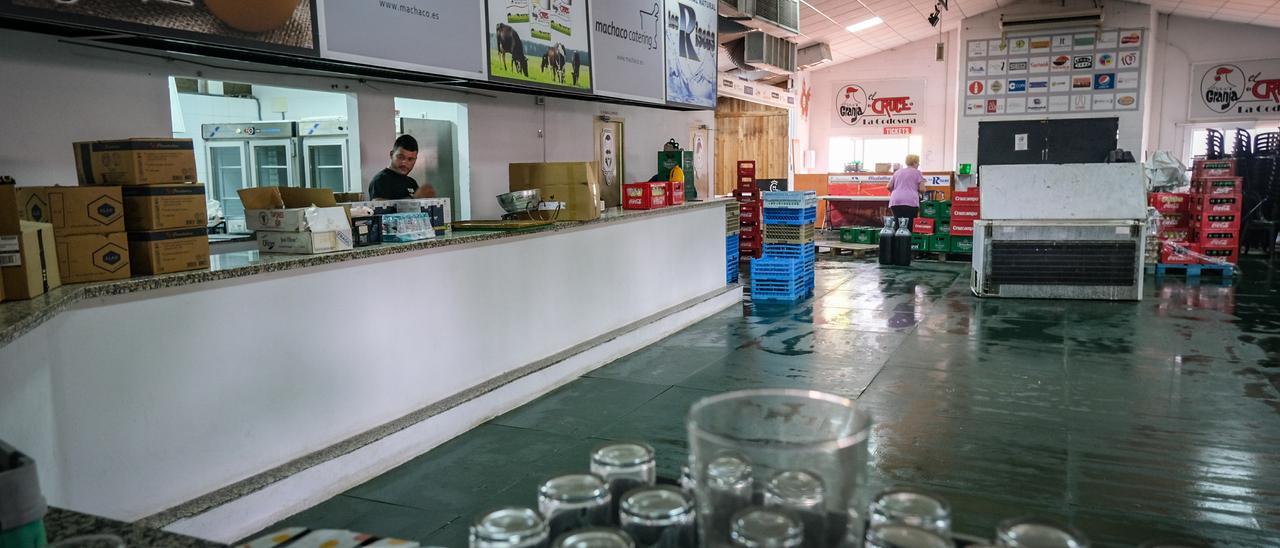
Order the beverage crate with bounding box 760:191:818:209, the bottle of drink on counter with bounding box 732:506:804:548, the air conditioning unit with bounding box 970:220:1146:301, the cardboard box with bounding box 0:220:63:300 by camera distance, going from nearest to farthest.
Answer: the bottle of drink on counter with bounding box 732:506:804:548 < the cardboard box with bounding box 0:220:63:300 < the air conditioning unit with bounding box 970:220:1146:301 < the beverage crate with bounding box 760:191:818:209

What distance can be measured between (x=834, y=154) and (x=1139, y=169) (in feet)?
34.2

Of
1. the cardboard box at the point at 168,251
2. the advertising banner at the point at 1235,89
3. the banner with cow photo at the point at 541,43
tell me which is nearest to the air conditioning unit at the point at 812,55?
the advertising banner at the point at 1235,89

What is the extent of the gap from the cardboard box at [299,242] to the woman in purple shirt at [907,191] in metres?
9.26

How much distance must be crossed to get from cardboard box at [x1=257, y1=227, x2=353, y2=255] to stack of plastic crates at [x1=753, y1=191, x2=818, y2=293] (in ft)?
17.9

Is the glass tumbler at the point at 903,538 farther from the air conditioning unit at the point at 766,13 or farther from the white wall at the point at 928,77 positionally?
the white wall at the point at 928,77

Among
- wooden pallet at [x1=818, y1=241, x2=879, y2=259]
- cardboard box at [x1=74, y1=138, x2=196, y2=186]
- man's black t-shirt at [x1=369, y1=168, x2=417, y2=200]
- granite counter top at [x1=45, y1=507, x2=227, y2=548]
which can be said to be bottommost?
wooden pallet at [x1=818, y1=241, x2=879, y2=259]

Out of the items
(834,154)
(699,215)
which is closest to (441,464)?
(699,215)

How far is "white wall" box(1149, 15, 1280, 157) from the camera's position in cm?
1474

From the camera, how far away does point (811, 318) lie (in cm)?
771

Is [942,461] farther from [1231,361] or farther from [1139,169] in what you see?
[1139,169]

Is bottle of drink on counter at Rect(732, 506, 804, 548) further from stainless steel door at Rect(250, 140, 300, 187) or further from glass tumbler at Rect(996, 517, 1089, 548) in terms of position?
stainless steel door at Rect(250, 140, 300, 187)

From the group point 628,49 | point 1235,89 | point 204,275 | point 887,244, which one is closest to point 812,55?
point 887,244

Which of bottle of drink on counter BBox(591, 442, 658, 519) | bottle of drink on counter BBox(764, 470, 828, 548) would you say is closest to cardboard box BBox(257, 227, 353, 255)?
bottle of drink on counter BBox(591, 442, 658, 519)

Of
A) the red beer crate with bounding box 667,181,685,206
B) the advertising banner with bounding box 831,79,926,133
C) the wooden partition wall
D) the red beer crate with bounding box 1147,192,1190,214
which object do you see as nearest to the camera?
the red beer crate with bounding box 667,181,685,206
